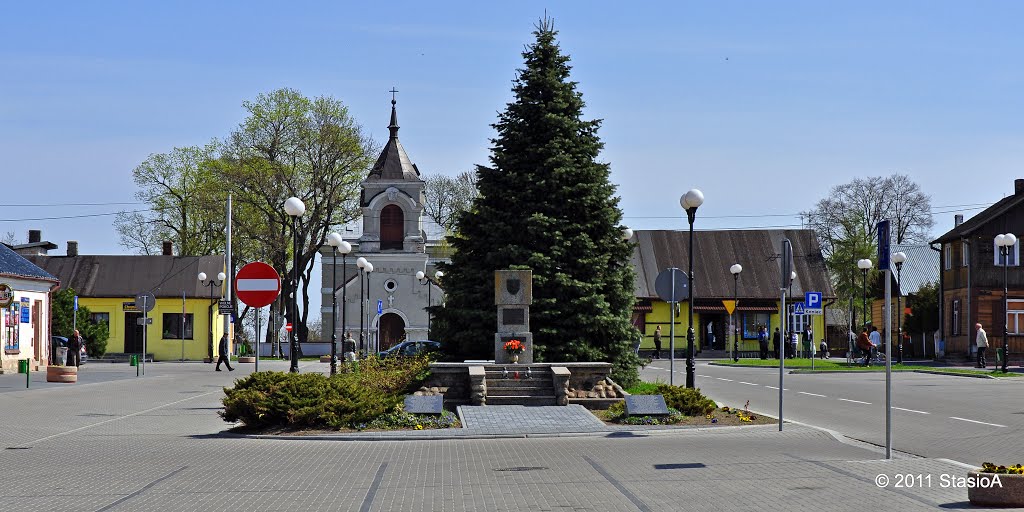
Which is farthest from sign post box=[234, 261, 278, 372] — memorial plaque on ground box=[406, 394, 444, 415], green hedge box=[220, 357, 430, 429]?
memorial plaque on ground box=[406, 394, 444, 415]

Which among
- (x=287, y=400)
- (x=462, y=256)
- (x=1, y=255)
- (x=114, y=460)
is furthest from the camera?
(x=1, y=255)

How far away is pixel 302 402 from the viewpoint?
18531 millimetres

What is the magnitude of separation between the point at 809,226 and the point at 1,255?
54849mm

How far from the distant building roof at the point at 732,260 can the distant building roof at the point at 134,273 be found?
85.5 ft

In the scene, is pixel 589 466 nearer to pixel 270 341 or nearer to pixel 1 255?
pixel 1 255

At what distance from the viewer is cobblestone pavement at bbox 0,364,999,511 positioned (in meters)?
10.8

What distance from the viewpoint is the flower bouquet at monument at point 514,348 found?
24500 mm

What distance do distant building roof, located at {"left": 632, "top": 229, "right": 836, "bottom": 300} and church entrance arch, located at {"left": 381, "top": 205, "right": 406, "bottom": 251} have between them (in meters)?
15.8

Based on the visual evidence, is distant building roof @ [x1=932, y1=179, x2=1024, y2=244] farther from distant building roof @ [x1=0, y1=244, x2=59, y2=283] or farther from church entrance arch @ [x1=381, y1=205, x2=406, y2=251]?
Result: distant building roof @ [x1=0, y1=244, x2=59, y2=283]

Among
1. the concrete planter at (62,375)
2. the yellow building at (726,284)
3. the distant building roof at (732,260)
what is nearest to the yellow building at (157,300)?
the yellow building at (726,284)

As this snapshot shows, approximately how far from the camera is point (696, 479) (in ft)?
40.0

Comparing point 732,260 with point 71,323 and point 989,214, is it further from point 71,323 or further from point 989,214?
point 71,323

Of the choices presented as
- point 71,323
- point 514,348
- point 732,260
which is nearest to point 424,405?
point 514,348

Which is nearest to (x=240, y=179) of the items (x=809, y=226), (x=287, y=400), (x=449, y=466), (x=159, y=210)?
(x=159, y=210)
